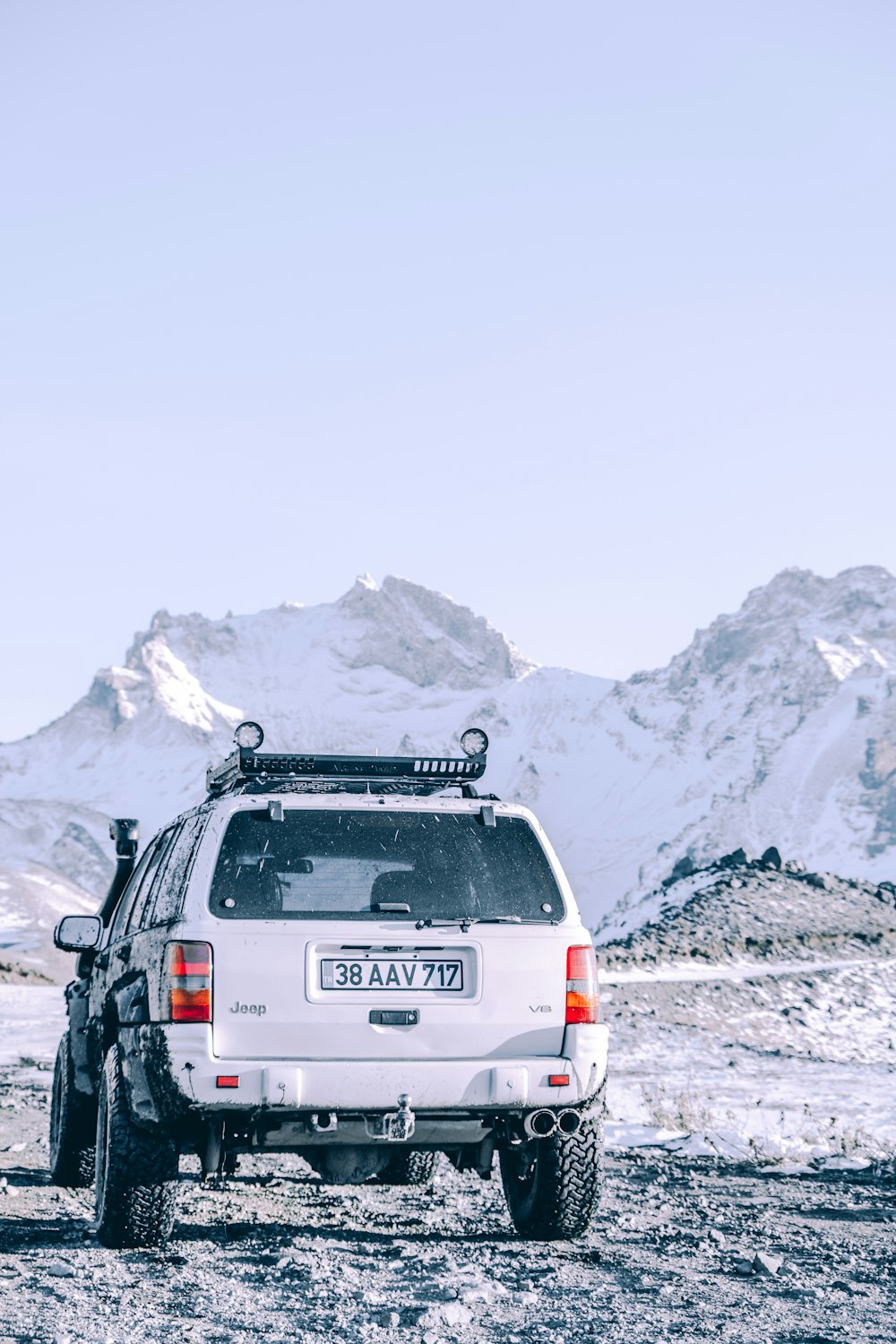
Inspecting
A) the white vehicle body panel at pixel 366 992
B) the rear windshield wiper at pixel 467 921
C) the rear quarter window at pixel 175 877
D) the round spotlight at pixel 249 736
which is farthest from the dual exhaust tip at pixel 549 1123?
the round spotlight at pixel 249 736

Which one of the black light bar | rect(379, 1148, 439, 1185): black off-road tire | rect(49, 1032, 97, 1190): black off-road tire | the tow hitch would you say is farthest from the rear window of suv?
rect(379, 1148, 439, 1185): black off-road tire

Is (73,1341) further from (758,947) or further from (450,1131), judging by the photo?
(758,947)

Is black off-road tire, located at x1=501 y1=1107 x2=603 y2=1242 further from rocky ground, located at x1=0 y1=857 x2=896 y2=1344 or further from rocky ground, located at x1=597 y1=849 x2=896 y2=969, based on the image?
rocky ground, located at x1=597 y1=849 x2=896 y2=969

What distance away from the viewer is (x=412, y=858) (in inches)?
280

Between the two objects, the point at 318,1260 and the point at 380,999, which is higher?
the point at 380,999

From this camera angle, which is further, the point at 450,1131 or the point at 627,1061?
the point at 627,1061

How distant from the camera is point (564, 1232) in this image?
24.0 ft

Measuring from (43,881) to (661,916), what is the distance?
150 meters

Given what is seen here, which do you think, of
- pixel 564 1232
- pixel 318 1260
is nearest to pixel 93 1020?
pixel 318 1260

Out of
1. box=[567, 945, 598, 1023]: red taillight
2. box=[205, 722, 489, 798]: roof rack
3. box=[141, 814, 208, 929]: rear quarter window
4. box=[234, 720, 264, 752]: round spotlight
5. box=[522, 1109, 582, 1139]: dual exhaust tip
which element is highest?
box=[234, 720, 264, 752]: round spotlight

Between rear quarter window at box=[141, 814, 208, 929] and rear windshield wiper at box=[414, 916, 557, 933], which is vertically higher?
rear quarter window at box=[141, 814, 208, 929]

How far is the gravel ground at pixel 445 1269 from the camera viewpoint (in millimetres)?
5562

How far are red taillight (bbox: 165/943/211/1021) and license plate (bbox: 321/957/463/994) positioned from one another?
503 millimetres

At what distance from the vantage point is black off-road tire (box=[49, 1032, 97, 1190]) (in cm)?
898
